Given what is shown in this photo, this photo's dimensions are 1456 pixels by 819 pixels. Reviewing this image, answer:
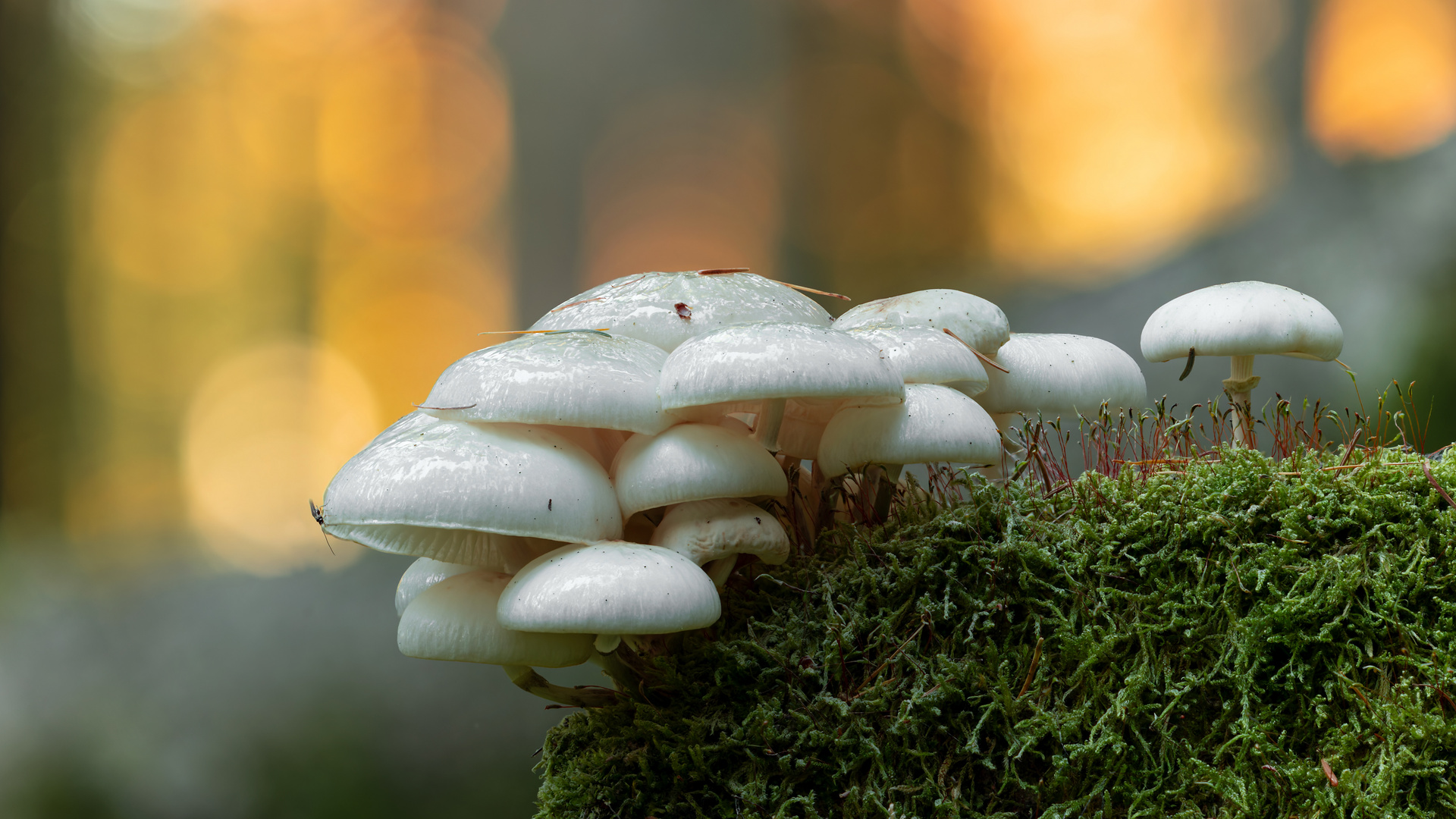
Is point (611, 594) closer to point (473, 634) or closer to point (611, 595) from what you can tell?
point (611, 595)

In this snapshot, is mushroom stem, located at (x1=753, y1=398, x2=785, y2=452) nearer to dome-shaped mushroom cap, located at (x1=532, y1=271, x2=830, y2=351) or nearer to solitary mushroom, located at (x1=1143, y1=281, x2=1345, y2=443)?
dome-shaped mushroom cap, located at (x1=532, y1=271, x2=830, y2=351)

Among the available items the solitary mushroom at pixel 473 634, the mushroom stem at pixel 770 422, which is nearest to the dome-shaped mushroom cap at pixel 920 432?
the mushroom stem at pixel 770 422

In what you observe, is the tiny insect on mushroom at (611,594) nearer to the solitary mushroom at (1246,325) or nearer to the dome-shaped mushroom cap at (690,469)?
the dome-shaped mushroom cap at (690,469)

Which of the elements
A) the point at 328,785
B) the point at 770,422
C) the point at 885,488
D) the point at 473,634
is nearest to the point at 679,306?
the point at 770,422

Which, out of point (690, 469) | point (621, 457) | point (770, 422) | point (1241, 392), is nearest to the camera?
point (690, 469)

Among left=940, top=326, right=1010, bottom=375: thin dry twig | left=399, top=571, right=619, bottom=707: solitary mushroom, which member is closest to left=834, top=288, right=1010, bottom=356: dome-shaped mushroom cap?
left=940, top=326, right=1010, bottom=375: thin dry twig

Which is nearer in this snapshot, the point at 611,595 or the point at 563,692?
the point at 611,595

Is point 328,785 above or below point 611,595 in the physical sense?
below

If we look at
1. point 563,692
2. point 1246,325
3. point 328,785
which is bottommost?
point 328,785
